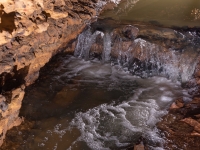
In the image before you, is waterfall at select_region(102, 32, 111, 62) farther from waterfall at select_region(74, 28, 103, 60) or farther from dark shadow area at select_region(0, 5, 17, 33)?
dark shadow area at select_region(0, 5, 17, 33)

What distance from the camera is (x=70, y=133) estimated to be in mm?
3770

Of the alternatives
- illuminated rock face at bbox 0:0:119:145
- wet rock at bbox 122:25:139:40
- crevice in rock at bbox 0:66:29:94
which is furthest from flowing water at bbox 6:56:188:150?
wet rock at bbox 122:25:139:40

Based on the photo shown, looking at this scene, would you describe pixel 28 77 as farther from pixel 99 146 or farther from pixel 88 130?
pixel 99 146

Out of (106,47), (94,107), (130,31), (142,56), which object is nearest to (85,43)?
(106,47)

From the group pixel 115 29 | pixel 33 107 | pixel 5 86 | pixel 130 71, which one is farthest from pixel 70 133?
pixel 115 29

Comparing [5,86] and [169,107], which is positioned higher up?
[5,86]

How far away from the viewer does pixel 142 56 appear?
598cm

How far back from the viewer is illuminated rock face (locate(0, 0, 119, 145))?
3.06 m

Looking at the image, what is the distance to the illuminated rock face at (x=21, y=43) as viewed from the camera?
3.06m

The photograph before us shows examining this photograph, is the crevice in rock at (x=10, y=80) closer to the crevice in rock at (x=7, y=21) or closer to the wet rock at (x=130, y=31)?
the crevice in rock at (x=7, y=21)

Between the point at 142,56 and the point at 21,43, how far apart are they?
3.50m

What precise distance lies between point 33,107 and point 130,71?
2.89 m

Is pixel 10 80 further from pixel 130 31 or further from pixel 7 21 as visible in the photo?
pixel 130 31

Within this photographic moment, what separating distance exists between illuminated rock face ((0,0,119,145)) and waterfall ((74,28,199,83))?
1540 mm
